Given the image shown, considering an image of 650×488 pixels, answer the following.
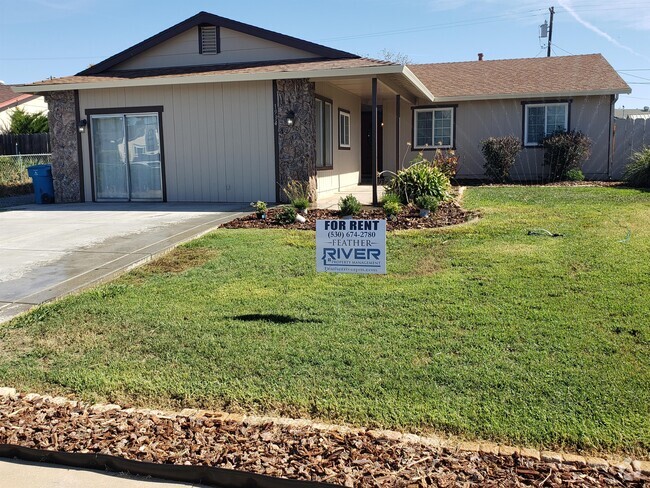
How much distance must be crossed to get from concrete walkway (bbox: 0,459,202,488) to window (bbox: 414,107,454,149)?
17.9m

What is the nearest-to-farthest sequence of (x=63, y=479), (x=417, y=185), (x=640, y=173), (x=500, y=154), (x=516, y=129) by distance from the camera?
(x=63, y=479), (x=417, y=185), (x=640, y=173), (x=500, y=154), (x=516, y=129)

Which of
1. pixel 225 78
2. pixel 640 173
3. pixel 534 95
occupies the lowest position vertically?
pixel 640 173

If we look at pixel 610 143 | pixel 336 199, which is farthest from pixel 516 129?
pixel 336 199

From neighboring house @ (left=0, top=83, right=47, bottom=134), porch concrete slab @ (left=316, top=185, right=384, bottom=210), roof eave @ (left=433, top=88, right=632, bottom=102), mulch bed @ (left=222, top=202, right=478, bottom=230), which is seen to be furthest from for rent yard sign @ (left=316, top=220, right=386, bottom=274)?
neighboring house @ (left=0, top=83, right=47, bottom=134)

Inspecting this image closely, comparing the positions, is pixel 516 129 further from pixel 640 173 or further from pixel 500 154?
pixel 640 173

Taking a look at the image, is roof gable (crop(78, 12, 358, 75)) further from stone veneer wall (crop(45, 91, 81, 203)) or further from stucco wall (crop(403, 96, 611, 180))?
stucco wall (crop(403, 96, 611, 180))

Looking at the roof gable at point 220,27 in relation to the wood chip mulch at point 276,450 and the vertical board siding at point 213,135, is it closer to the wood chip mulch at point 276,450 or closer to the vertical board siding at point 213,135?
the vertical board siding at point 213,135

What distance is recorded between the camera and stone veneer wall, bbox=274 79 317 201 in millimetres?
13414

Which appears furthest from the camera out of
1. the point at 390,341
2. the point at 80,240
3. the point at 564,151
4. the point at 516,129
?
the point at 516,129

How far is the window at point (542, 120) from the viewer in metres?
18.8

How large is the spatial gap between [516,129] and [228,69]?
9.62 metres

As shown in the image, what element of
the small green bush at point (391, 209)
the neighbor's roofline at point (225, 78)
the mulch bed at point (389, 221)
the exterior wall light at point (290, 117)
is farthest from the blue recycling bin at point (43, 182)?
the small green bush at point (391, 209)

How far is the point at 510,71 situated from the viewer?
21.1 m

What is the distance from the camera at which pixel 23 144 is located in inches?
926
